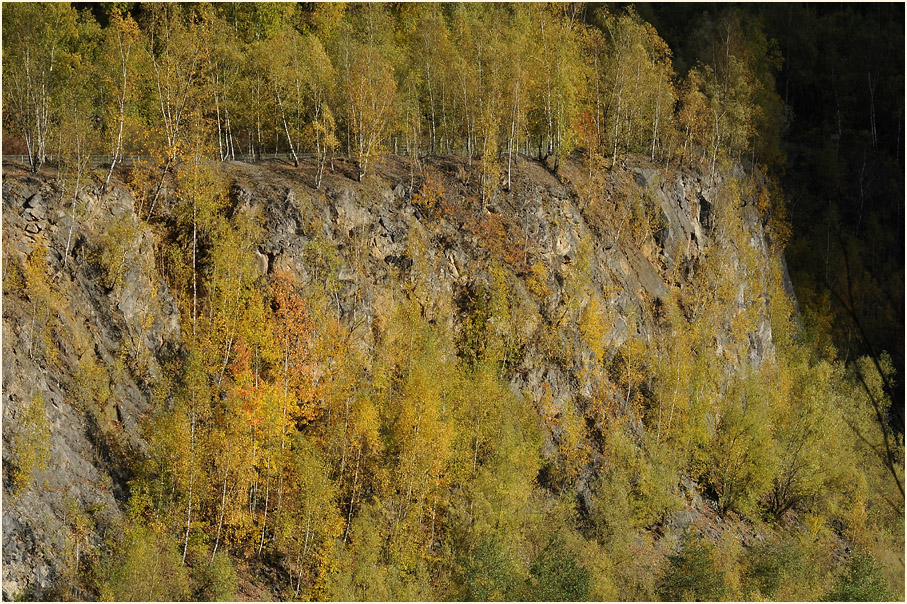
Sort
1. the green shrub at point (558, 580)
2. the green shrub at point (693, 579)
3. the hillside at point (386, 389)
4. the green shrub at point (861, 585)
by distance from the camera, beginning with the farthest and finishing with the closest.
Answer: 1. the green shrub at point (861, 585)
2. the green shrub at point (693, 579)
3. the green shrub at point (558, 580)
4. the hillside at point (386, 389)

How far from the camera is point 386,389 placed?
37.0 m

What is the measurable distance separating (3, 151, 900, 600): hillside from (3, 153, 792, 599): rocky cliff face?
0.37 feet

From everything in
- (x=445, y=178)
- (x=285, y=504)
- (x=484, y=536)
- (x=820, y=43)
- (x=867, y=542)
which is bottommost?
(x=867, y=542)

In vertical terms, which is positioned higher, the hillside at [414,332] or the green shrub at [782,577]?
the hillside at [414,332]

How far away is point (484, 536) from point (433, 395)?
652 cm

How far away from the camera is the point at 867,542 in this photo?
50.0 m

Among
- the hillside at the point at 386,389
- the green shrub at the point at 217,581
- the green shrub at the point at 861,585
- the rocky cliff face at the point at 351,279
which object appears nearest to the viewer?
the rocky cliff face at the point at 351,279

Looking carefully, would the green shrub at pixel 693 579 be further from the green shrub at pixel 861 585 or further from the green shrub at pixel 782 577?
the green shrub at pixel 861 585

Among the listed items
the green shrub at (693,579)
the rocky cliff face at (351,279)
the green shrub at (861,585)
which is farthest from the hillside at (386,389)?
the green shrub at (861,585)

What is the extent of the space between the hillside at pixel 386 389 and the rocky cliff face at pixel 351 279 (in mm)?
112

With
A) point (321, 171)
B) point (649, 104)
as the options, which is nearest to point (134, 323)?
point (321, 171)

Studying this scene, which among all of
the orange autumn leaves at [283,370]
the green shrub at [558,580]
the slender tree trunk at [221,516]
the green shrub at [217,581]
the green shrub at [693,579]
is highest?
the orange autumn leaves at [283,370]

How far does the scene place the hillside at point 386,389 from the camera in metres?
28.8

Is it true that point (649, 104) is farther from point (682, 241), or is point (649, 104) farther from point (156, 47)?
point (156, 47)
